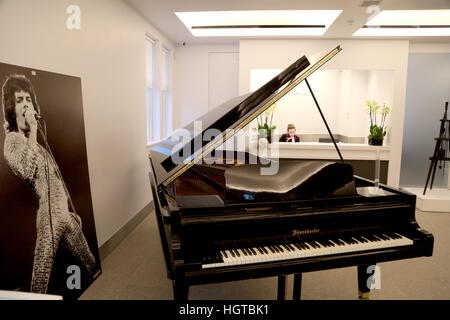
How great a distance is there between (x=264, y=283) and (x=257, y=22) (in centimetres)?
450

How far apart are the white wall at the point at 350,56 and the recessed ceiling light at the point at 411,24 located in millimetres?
392

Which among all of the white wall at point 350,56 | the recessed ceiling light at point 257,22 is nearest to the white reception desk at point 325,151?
the white wall at point 350,56

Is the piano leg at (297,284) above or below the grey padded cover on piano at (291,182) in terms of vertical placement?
below

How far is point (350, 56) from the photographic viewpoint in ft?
20.2

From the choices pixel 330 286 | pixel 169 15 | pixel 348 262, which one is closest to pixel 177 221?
pixel 348 262

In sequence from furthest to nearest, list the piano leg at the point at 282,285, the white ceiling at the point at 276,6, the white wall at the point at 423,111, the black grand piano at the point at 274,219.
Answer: the white wall at the point at 423,111 → the white ceiling at the point at 276,6 → the piano leg at the point at 282,285 → the black grand piano at the point at 274,219

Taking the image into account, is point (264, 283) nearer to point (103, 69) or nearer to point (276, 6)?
point (103, 69)

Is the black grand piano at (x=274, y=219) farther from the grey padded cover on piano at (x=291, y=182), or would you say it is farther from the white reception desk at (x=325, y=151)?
the white reception desk at (x=325, y=151)

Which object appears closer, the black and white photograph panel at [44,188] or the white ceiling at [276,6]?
the black and white photograph panel at [44,188]

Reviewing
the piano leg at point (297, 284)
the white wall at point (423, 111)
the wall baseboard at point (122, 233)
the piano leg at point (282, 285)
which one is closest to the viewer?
the piano leg at point (297, 284)

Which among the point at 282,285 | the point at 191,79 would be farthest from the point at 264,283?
the point at 191,79

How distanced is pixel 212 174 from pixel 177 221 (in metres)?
1.32

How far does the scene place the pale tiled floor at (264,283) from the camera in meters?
2.90
